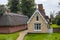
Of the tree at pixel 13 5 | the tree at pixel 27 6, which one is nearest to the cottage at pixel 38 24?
the tree at pixel 27 6

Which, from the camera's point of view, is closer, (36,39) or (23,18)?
(36,39)

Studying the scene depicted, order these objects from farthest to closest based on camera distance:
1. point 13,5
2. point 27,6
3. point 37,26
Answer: point 13,5, point 27,6, point 37,26

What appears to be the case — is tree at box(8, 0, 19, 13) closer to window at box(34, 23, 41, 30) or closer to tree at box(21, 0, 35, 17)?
tree at box(21, 0, 35, 17)

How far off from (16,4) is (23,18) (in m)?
27.2

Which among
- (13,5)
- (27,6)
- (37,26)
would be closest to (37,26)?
(37,26)

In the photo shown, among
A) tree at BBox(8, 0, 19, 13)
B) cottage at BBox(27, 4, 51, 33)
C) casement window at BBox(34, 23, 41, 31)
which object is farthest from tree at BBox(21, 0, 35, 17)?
casement window at BBox(34, 23, 41, 31)

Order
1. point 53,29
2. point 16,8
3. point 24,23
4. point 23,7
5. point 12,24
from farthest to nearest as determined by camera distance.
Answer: point 16,8 < point 23,7 < point 24,23 < point 12,24 < point 53,29

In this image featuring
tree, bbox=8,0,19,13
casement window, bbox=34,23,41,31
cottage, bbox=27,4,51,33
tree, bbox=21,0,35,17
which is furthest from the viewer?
tree, bbox=8,0,19,13

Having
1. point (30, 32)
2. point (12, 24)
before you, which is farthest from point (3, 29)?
point (30, 32)

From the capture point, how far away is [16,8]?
10025 centimetres

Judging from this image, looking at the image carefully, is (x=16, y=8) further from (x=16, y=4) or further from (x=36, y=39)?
(x=36, y=39)

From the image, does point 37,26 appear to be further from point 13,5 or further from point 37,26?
point 13,5

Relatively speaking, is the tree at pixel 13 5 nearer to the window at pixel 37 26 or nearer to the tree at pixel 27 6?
the tree at pixel 27 6

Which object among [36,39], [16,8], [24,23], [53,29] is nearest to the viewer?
[36,39]
